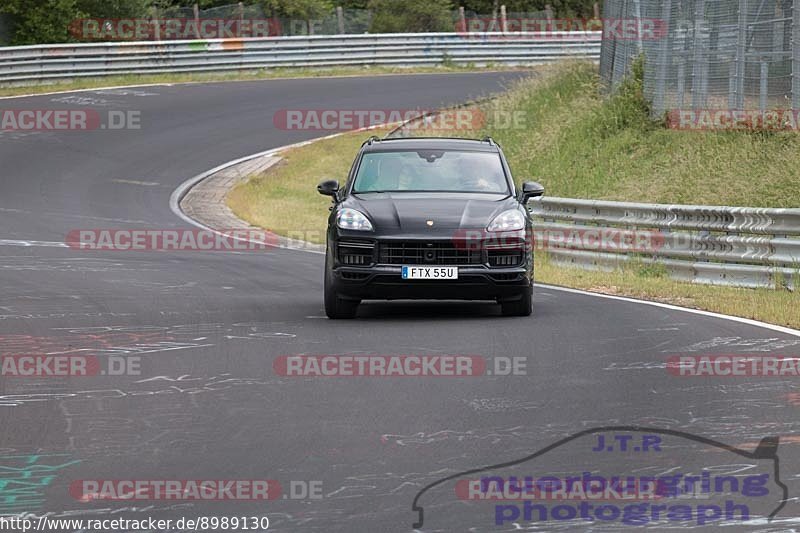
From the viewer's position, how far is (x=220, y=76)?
42.0m

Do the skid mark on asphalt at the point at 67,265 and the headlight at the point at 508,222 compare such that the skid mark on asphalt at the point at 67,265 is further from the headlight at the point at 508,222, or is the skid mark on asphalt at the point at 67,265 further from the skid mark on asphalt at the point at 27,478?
the skid mark on asphalt at the point at 27,478

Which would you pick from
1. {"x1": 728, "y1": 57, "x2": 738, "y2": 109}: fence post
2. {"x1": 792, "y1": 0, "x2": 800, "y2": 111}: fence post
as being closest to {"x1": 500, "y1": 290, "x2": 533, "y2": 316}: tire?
{"x1": 792, "y1": 0, "x2": 800, "y2": 111}: fence post

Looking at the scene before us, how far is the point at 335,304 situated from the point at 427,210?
1193 millimetres

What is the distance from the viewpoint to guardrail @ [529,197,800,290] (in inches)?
629

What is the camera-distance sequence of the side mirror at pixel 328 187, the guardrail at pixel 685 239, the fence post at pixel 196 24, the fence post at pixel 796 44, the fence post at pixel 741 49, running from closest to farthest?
the side mirror at pixel 328 187 → the guardrail at pixel 685 239 → the fence post at pixel 796 44 → the fence post at pixel 741 49 → the fence post at pixel 196 24

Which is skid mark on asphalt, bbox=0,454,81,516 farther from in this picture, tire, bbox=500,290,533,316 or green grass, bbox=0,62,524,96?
green grass, bbox=0,62,524,96

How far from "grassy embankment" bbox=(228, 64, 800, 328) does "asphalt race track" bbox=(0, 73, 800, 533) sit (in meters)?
1.64

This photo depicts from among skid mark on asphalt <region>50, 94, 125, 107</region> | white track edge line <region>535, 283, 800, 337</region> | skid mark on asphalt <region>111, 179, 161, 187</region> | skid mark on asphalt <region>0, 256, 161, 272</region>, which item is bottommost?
skid mark on asphalt <region>111, 179, 161, 187</region>

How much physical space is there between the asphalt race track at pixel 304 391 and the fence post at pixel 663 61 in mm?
8825

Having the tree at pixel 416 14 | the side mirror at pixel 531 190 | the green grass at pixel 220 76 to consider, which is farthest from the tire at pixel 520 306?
the tree at pixel 416 14

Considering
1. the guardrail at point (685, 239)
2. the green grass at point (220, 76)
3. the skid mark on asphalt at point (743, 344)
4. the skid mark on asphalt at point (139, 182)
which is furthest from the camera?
the green grass at point (220, 76)

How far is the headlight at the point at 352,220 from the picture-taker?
1274 cm

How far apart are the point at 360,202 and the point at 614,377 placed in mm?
4138

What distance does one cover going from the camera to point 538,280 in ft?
56.5
